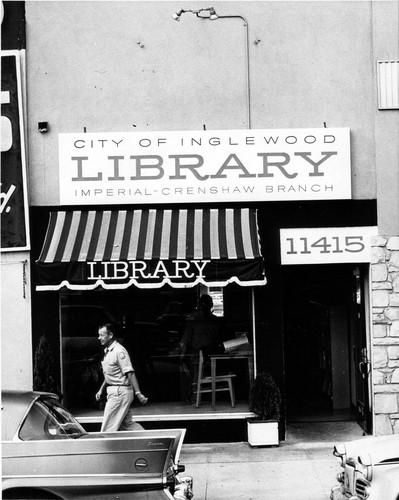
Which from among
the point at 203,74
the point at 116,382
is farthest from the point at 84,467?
the point at 203,74

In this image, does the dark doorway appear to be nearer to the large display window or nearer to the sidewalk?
the sidewalk

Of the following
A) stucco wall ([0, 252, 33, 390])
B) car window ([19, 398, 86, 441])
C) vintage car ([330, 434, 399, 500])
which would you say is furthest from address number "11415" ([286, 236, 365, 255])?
car window ([19, 398, 86, 441])

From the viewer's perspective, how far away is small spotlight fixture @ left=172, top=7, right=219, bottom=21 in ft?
37.1

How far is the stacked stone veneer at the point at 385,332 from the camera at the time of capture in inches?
434

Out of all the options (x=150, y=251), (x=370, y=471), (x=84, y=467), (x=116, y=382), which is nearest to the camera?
(x=84, y=467)

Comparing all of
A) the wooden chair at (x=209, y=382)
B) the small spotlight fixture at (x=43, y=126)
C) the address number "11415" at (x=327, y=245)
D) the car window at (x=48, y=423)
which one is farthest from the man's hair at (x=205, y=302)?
the car window at (x=48, y=423)

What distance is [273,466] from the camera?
31.8 feet

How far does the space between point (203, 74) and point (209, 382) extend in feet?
15.7

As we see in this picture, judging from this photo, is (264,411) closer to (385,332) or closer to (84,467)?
(385,332)

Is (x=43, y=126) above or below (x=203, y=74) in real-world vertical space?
below

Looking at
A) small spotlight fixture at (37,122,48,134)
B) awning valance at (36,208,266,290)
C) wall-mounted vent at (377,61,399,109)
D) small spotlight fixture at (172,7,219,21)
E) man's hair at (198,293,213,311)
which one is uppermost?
small spotlight fixture at (172,7,219,21)

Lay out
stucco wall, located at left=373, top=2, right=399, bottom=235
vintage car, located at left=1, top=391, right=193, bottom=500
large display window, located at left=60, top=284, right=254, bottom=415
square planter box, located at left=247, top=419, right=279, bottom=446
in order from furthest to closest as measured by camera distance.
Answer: large display window, located at left=60, top=284, right=254, bottom=415 < stucco wall, located at left=373, top=2, right=399, bottom=235 < square planter box, located at left=247, top=419, right=279, bottom=446 < vintage car, located at left=1, top=391, right=193, bottom=500

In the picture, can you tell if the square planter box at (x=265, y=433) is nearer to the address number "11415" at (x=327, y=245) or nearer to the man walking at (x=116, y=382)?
the man walking at (x=116, y=382)

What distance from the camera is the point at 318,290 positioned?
1331 centimetres
